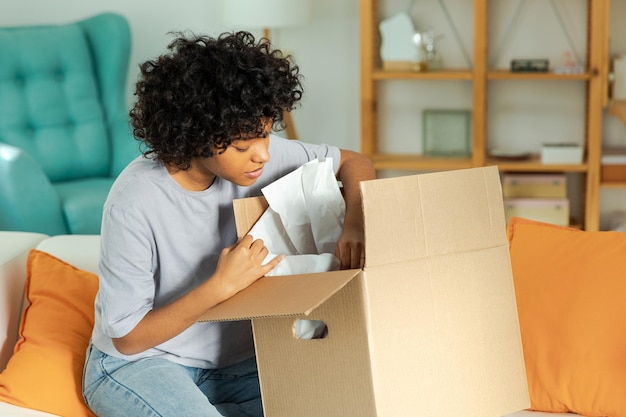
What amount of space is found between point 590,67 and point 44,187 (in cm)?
209

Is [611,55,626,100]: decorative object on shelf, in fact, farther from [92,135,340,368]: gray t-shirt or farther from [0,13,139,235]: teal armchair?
[92,135,340,368]: gray t-shirt

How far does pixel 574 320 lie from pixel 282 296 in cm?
62

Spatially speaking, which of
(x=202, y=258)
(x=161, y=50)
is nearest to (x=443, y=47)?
(x=161, y=50)

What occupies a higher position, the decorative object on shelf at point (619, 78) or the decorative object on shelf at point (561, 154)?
the decorative object on shelf at point (619, 78)

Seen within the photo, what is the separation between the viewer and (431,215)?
4.23ft

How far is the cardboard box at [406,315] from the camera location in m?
1.23

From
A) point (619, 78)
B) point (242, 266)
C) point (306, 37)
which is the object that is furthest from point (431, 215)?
point (306, 37)

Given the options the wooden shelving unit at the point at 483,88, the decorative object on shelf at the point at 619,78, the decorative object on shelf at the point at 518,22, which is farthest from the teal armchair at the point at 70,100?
the decorative object on shelf at the point at 619,78

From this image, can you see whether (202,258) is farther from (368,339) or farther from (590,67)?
(590,67)

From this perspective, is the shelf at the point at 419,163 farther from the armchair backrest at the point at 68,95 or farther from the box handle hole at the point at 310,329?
the box handle hole at the point at 310,329

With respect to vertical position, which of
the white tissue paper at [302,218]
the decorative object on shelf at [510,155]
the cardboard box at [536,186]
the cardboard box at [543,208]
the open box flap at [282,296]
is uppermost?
the white tissue paper at [302,218]

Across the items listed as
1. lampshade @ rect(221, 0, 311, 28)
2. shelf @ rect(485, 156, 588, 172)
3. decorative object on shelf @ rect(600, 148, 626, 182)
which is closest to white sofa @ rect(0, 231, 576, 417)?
lampshade @ rect(221, 0, 311, 28)

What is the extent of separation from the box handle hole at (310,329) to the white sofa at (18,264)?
45cm

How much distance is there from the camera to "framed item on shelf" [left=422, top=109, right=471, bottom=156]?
3.81 m
